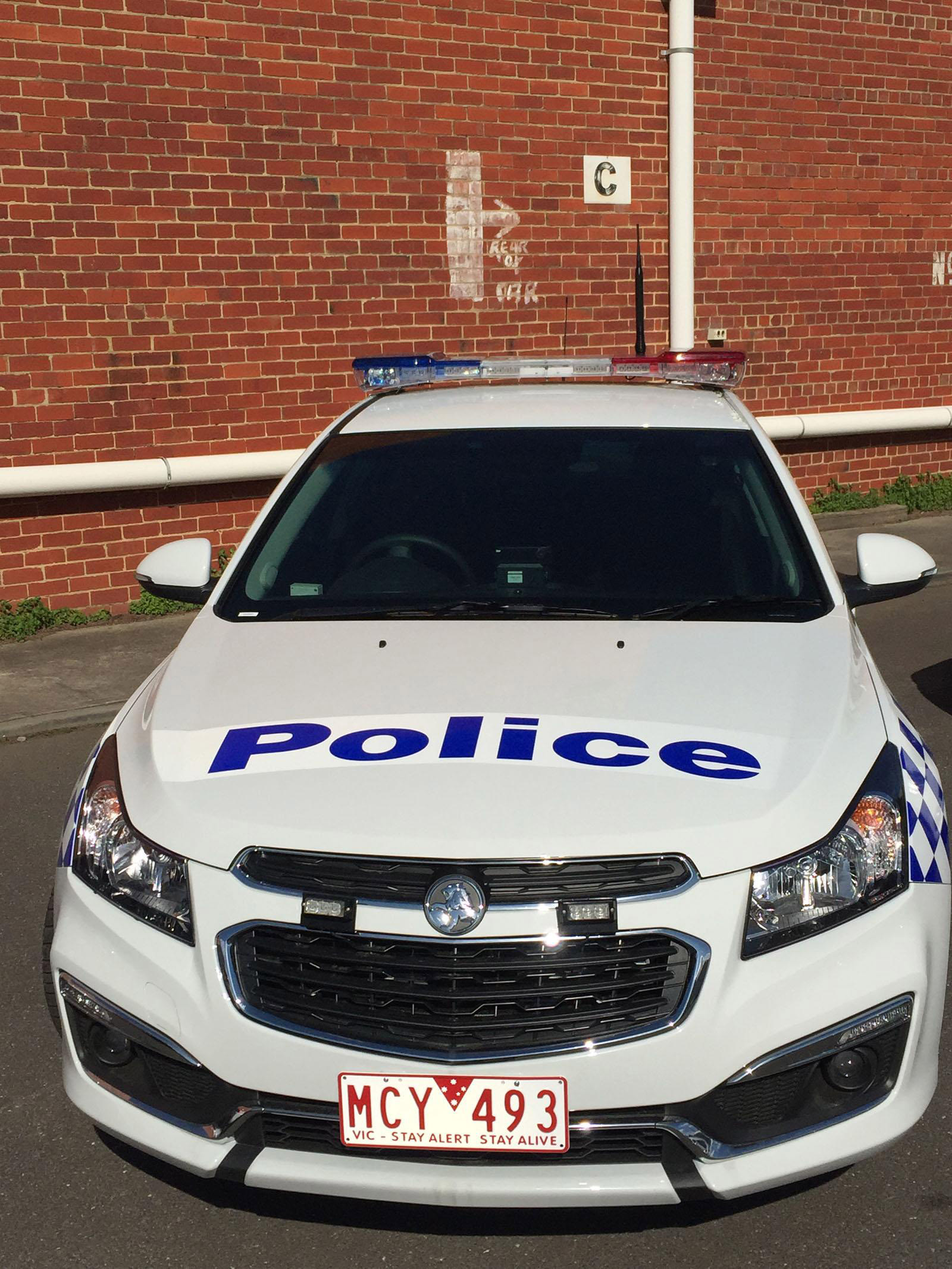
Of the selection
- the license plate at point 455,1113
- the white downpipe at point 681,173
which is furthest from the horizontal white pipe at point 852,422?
the license plate at point 455,1113

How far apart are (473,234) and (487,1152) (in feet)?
27.5

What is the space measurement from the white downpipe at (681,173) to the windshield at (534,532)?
21.8 ft

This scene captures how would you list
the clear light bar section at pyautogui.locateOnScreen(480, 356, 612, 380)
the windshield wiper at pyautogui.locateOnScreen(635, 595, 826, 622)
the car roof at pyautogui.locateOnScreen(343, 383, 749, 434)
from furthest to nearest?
1. the clear light bar section at pyautogui.locateOnScreen(480, 356, 612, 380)
2. the car roof at pyautogui.locateOnScreen(343, 383, 749, 434)
3. the windshield wiper at pyautogui.locateOnScreen(635, 595, 826, 622)

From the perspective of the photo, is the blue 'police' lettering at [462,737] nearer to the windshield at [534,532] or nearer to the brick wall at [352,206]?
the windshield at [534,532]

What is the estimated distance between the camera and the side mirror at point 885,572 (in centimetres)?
382

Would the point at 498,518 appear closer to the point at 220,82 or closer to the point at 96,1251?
the point at 96,1251

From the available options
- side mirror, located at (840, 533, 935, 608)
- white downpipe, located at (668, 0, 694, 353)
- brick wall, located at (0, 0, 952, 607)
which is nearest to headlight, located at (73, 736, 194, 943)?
side mirror, located at (840, 533, 935, 608)

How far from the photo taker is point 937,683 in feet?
22.9

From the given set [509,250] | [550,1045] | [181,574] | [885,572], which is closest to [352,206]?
[509,250]

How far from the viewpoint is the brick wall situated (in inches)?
329

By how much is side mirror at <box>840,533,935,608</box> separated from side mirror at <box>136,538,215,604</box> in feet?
5.74

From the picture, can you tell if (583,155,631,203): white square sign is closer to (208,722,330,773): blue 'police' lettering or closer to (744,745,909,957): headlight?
(208,722,330,773): blue 'police' lettering

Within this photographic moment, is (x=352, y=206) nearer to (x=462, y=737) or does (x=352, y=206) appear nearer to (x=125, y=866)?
(x=462, y=737)

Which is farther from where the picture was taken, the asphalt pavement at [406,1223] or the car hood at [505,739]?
the asphalt pavement at [406,1223]
